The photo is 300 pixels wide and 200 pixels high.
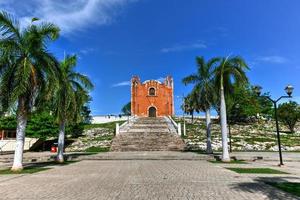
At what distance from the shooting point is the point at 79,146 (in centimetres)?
3056

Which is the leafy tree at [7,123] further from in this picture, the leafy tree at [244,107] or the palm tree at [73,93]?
the leafy tree at [244,107]

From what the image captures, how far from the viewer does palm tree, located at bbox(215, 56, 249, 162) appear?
18.6 m

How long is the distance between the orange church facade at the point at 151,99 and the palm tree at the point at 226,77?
161ft

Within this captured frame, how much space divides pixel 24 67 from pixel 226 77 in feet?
42.3

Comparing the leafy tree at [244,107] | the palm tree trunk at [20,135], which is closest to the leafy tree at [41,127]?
the palm tree trunk at [20,135]

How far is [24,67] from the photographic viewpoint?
41.9 feet

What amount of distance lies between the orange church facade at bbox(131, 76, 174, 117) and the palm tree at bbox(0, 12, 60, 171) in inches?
2152

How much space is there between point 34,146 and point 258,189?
2877 cm

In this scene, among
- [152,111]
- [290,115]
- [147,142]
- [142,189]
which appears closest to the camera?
[142,189]

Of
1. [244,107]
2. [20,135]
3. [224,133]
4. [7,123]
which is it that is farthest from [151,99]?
[20,135]

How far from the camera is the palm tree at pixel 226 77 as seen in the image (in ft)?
61.1

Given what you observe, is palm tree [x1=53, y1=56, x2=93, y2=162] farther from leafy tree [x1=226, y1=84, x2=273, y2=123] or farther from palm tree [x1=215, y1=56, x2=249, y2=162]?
leafy tree [x1=226, y1=84, x2=273, y2=123]

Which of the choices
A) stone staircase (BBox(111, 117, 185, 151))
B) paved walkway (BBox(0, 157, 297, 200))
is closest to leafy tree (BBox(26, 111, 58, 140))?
stone staircase (BBox(111, 117, 185, 151))

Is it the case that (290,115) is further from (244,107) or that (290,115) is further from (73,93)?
(73,93)
